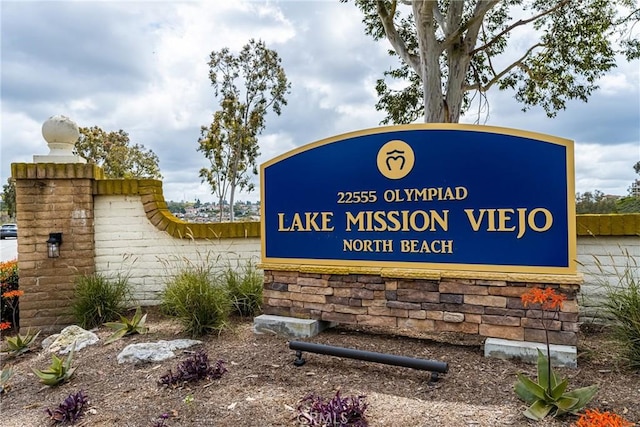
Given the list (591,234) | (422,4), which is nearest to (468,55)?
(422,4)

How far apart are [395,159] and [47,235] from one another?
4.41m

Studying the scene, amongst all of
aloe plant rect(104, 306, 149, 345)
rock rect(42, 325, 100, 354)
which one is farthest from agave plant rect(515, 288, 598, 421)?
rock rect(42, 325, 100, 354)

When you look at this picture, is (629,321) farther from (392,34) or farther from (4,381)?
(392,34)

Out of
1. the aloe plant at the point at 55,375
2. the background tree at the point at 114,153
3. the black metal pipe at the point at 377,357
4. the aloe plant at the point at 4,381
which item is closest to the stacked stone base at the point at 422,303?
the black metal pipe at the point at 377,357

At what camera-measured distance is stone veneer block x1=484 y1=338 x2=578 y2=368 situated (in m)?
2.94

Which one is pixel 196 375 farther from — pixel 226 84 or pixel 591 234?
pixel 226 84

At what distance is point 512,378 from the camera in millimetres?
2816

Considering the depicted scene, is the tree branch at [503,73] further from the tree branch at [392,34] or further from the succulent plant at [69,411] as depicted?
the succulent plant at [69,411]

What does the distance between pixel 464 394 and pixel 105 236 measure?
4688mm

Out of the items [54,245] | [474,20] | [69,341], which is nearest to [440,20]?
[474,20]

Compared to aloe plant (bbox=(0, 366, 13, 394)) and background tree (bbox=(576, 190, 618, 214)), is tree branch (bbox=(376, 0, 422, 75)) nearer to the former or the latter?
background tree (bbox=(576, 190, 618, 214))

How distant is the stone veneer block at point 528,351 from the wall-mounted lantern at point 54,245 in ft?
16.1

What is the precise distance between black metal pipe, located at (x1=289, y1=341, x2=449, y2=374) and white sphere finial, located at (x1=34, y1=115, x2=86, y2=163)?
411 cm

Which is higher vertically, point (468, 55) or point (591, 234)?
point (468, 55)
